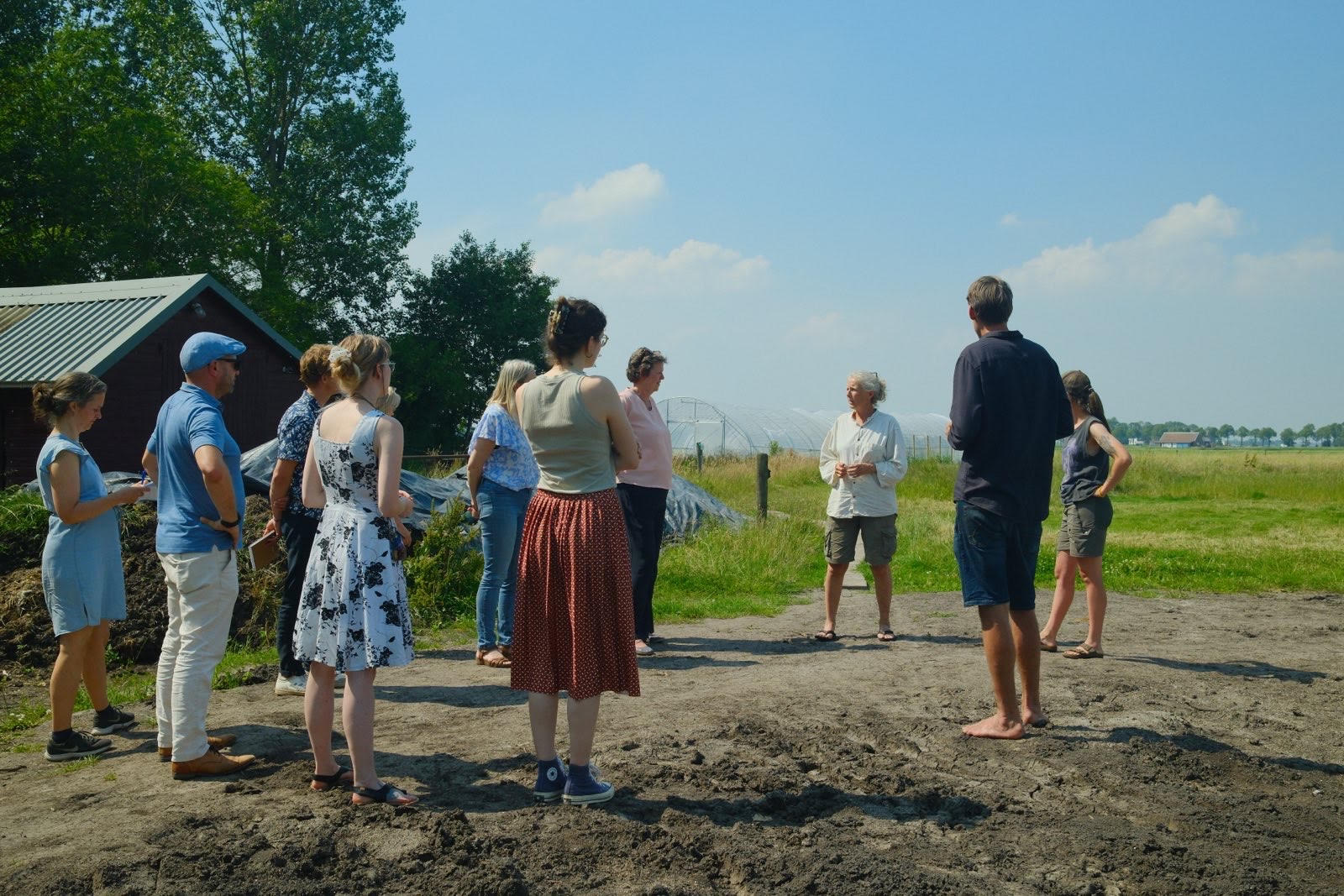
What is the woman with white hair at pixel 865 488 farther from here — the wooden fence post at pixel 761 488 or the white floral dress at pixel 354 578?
the wooden fence post at pixel 761 488

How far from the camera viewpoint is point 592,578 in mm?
3867

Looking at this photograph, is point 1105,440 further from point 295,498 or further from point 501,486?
point 295,498

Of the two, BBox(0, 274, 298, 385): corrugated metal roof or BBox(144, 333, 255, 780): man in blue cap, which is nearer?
BBox(144, 333, 255, 780): man in blue cap

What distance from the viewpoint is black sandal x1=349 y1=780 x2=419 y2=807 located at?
376 cm

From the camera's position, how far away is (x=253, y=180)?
118 feet

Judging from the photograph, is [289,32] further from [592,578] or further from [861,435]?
[592,578]

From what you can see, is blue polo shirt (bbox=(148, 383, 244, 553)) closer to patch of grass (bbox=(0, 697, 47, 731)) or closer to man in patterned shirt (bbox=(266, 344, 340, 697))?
man in patterned shirt (bbox=(266, 344, 340, 697))

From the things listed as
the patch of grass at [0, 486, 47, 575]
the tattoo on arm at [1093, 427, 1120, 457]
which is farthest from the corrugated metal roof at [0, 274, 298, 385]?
the tattoo on arm at [1093, 427, 1120, 457]

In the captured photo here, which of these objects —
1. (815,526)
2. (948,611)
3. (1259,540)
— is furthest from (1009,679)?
(1259,540)

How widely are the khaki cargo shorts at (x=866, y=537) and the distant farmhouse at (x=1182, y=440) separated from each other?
458ft

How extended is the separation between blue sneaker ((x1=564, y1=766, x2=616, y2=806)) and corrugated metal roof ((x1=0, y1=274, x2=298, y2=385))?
14.8 meters

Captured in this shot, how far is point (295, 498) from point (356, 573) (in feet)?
6.21

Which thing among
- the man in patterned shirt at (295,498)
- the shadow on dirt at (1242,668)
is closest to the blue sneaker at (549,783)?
the man in patterned shirt at (295,498)

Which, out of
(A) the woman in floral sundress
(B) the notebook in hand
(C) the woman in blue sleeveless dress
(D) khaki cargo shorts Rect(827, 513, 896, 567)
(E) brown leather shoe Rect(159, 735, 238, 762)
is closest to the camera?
(A) the woman in floral sundress
